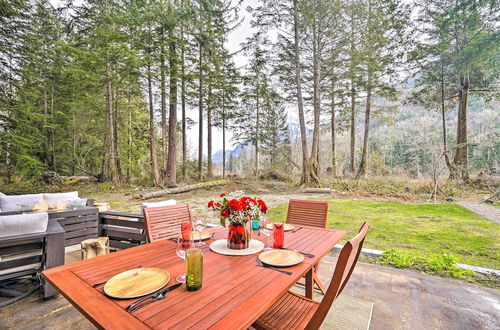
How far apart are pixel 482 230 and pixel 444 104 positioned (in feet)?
31.7

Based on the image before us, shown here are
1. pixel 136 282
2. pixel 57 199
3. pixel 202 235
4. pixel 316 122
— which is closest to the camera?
pixel 136 282

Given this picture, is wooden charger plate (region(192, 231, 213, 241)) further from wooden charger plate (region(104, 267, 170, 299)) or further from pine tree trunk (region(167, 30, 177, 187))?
pine tree trunk (region(167, 30, 177, 187))

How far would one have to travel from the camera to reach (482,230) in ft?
14.4

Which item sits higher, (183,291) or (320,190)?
(183,291)

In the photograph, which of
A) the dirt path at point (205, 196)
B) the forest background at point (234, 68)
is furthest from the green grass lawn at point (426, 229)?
the forest background at point (234, 68)

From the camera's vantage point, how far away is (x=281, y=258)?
5.00 feet

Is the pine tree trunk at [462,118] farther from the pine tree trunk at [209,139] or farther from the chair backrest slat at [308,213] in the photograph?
the pine tree trunk at [209,139]

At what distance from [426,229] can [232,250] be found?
15.3 ft

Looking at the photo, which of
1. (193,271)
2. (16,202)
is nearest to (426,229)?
(193,271)

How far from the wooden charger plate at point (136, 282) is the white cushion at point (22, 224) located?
1.75m

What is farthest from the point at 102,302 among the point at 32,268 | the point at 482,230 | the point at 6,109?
the point at 6,109

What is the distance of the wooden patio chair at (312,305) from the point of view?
41.9 inches

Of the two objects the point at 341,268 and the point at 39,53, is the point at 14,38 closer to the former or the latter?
the point at 39,53

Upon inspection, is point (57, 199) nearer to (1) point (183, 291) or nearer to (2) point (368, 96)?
(1) point (183, 291)
